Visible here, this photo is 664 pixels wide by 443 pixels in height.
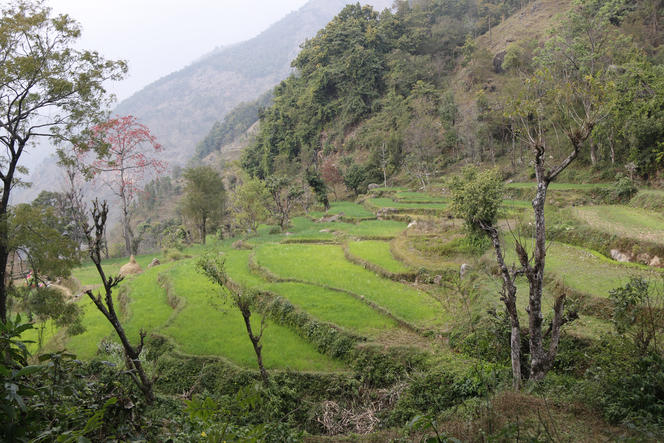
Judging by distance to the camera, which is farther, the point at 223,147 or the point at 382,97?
the point at 223,147

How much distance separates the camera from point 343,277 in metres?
15.2

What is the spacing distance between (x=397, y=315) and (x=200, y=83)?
162 m

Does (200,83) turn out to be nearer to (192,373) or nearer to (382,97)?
(382,97)

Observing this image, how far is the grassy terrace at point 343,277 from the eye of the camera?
37.4ft

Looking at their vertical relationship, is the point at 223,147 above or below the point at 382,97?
above

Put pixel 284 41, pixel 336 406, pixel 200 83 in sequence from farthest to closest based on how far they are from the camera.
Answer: pixel 284 41, pixel 200 83, pixel 336 406

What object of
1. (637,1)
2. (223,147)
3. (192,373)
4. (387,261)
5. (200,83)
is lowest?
(387,261)

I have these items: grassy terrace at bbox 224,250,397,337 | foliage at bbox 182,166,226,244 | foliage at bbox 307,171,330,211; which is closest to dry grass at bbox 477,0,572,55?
foliage at bbox 307,171,330,211

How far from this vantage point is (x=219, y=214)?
35.4 metres

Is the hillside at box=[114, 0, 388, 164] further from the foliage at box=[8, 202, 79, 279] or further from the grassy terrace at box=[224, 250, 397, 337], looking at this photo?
the foliage at box=[8, 202, 79, 279]

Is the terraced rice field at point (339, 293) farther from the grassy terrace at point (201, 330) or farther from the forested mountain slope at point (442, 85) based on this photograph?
the forested mountain slope at point (442, 85)

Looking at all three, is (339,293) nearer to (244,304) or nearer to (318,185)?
(244,304)

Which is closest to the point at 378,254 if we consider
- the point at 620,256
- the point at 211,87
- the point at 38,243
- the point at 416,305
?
the point at 416,305

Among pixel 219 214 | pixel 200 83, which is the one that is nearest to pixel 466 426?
pixel 219 214
